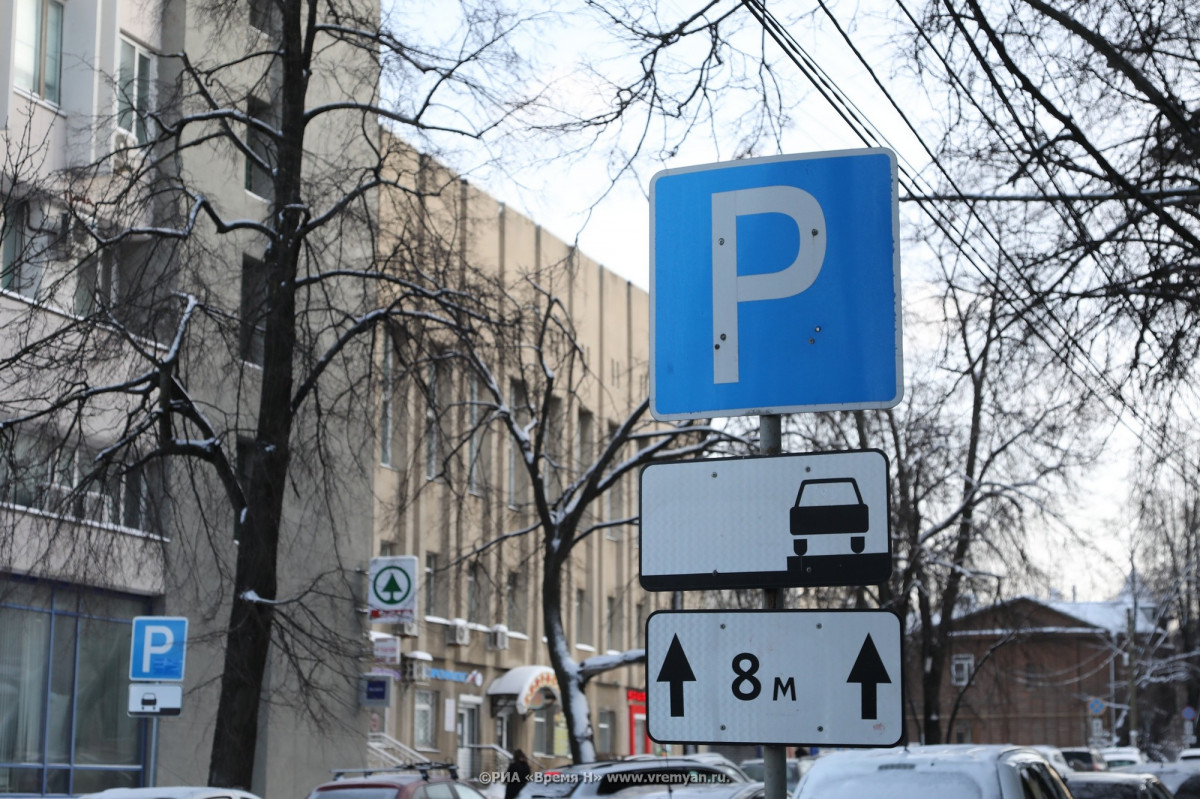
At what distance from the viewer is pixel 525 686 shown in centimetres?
4009

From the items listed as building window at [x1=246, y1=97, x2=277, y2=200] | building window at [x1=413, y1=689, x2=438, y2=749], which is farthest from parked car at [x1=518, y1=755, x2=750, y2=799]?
building window at [x1=413, y1=689, x2=438, y2=749]

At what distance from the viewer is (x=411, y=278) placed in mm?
19531

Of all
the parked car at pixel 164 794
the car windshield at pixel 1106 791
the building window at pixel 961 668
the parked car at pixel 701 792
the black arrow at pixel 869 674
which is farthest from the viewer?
the building window at pixel 961 668

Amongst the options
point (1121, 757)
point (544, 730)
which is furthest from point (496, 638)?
point (1121, 757)

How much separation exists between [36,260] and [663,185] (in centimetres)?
1291

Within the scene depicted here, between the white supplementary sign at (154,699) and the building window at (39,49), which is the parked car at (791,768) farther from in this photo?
the building window at (39,49)

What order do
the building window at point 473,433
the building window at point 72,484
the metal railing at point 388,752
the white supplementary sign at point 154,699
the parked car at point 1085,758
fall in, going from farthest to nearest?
1. the parked car at point 1085,758
2. the metal railing at point 388,752
3. the building window at point 473,433
4. the building window at point 72,484
5. the white supplementary sign at point 154,699

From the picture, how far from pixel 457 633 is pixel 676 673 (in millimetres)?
34514

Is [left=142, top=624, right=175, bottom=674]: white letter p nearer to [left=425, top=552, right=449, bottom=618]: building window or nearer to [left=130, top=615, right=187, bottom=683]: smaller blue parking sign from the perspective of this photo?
[left=130, top=615, right=187, bottom=683]: smaller blue parking sign

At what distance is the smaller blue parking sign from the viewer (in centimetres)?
1605

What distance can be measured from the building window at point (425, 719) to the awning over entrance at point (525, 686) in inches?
100

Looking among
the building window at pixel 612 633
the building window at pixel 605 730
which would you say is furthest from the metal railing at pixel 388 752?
the building window at pixel 612 633

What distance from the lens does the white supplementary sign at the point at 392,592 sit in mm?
26359

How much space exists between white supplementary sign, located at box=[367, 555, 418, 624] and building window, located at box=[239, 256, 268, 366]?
7.32 metres
